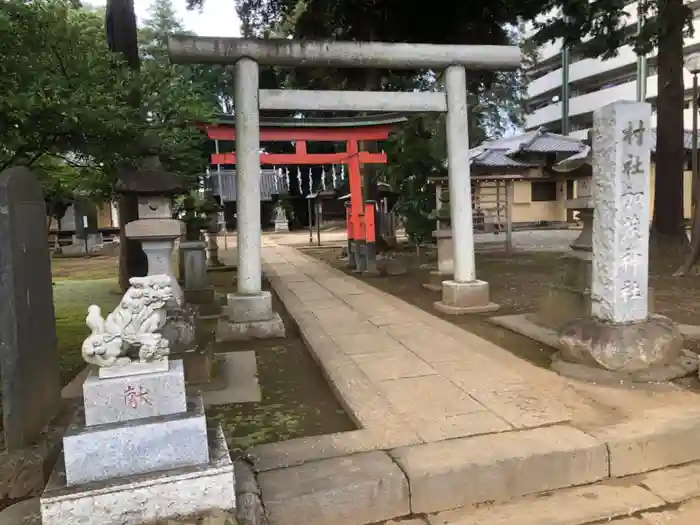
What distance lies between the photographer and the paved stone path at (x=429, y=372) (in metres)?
3.28

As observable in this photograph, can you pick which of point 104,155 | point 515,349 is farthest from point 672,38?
point 104,155

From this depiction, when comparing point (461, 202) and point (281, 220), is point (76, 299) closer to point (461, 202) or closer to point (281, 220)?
point (461, 202)

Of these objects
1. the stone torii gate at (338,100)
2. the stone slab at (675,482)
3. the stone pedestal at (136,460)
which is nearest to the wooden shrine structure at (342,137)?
the stone torii gate at (338,100)

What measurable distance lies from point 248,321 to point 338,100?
2.84 meters

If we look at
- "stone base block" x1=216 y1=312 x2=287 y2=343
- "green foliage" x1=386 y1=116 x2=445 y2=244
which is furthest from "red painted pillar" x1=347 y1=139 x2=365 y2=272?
"stone base block" x1=216 y1=312 x2=287 y2=343

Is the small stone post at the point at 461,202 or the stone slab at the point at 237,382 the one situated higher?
the small stone post at the point at 461,202

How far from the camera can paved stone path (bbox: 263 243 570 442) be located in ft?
10.8

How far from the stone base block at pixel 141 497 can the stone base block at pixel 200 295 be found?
20.5 ft

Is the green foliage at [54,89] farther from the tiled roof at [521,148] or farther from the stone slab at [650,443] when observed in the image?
the tiled roof at [521,148]

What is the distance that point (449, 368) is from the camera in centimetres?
Answer: 442

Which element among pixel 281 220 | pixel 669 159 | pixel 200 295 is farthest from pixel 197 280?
pixel 281 220

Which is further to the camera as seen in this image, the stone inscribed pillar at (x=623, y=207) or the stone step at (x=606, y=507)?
the stone inscribed pillar at (x=623, y=207)

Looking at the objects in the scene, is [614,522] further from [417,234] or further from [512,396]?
[417,234]

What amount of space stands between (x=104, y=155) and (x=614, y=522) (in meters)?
4.46
